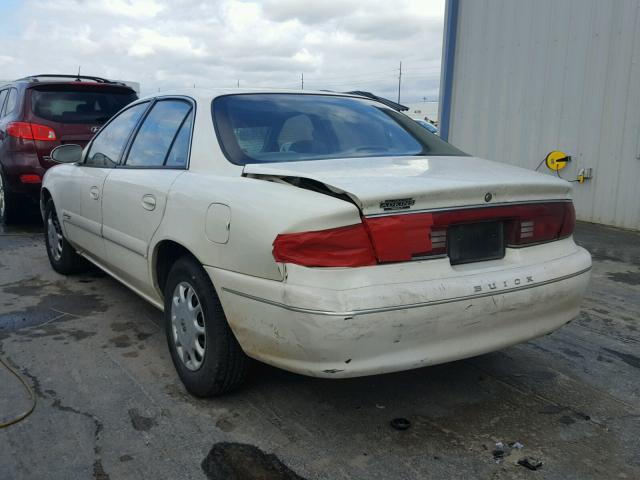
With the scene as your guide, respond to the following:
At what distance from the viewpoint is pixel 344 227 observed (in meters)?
2.34

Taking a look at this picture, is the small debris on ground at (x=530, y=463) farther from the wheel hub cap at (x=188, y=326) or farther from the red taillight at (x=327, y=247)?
the wheel hub cap at (x=188, y=326)

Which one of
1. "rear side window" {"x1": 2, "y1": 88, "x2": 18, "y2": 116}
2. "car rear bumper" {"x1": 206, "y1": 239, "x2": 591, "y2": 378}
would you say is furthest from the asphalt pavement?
"rear side window" {"x1": 2, "y1": 88, "x2": 18, "y2": 116}

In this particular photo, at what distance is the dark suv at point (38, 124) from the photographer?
7137mm

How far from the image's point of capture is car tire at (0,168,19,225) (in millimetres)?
7543

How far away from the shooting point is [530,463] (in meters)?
2.47

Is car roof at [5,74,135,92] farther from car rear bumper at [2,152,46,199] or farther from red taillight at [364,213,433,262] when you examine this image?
red taillight at [364,213,433,262]

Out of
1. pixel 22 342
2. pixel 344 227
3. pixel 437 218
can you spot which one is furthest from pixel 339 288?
pixel 22 342

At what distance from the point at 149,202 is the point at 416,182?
1.60 metres

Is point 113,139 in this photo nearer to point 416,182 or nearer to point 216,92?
point 216,92

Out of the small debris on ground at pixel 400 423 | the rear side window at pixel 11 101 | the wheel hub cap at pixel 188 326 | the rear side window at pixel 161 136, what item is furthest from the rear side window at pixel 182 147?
the rear side window at pixel 11 101

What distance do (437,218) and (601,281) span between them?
3.58 meters

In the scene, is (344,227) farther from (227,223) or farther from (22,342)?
(22,342)

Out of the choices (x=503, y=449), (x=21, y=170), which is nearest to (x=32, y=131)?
(x=21, y=170)

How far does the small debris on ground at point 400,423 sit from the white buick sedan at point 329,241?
18.3 inches
